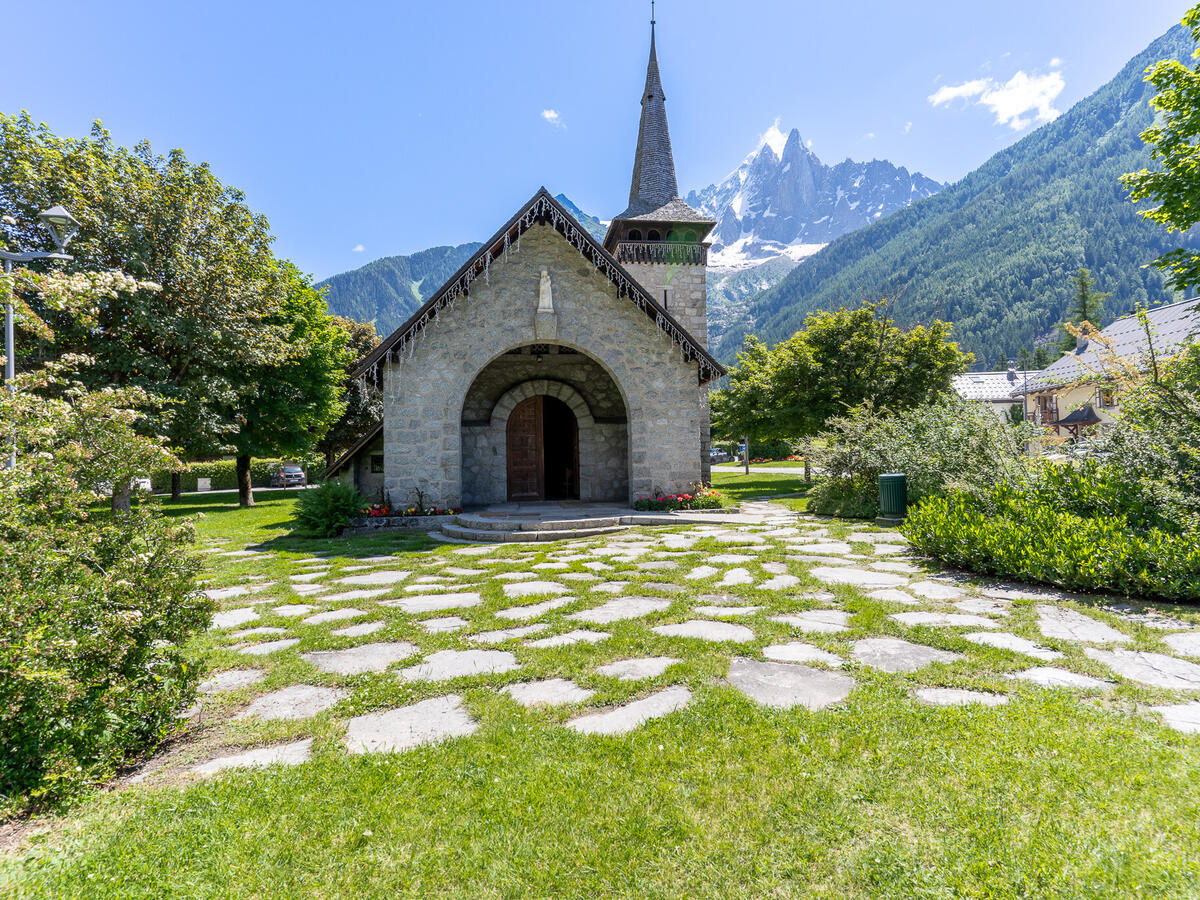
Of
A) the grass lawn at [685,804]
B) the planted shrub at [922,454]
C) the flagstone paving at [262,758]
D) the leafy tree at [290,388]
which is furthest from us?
the leafy tree at [290,388]

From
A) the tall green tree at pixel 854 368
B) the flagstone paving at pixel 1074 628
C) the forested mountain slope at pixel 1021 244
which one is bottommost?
the flagstone paving at pixel 1074 628

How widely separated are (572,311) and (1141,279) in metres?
139

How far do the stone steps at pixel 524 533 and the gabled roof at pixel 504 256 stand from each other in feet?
12.6

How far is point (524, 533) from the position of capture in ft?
30.7

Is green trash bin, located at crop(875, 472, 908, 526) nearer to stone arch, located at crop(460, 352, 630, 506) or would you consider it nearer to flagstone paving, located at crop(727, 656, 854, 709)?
stone arch, located at crop(460, 352, 630, 506)

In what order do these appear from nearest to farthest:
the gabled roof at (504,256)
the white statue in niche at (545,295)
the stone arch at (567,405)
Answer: the gabled roof at (504,256) → the white statue in niche at (545,295) → the stone arch at (567,405)

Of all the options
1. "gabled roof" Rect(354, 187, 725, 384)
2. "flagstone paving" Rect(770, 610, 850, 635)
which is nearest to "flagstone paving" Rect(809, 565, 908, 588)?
"flagstone paving" Rect(770, 610, 850, 635)

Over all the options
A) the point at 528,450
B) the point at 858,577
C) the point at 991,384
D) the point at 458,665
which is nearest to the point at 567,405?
the point at 528,450

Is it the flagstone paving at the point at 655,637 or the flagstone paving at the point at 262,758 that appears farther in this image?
the flagstone paving at the point at 655,637

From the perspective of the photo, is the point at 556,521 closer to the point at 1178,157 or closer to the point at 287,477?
the point at 1178,157

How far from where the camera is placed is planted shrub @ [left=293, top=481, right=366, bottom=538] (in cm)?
1023

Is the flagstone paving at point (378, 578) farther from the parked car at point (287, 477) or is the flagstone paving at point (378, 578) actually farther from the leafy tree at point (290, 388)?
the parked car at point (287, 477)

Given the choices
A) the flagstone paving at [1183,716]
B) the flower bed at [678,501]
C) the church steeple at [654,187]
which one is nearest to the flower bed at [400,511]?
the flower bed at [678,501]

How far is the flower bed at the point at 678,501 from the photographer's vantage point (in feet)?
38.2
